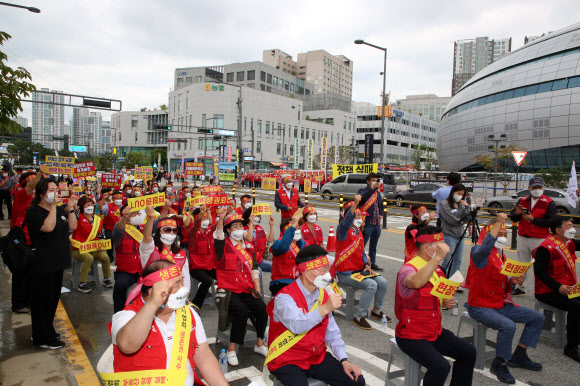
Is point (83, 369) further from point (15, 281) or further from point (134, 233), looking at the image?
point (15, 281)

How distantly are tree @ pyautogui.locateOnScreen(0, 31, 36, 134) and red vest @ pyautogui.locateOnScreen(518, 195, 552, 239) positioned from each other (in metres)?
8.06

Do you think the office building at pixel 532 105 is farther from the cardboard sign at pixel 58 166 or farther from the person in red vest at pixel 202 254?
the person in red vest at pixel 202 254

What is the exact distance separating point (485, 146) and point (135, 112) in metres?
77.7

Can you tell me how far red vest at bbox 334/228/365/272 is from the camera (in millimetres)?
5875

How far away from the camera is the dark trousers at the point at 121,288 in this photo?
5.11m

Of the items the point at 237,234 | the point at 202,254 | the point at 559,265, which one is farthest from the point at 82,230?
the point at 559,265

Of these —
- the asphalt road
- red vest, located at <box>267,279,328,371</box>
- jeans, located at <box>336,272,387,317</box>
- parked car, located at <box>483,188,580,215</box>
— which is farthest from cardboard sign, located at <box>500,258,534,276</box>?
parked car, located at <box>483,188,580,215</box>

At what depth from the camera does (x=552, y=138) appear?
52156 millimetres

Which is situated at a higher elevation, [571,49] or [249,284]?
[571,49]

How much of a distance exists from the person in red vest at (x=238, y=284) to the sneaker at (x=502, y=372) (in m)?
2.57

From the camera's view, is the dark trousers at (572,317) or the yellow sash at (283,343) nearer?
the yellow sash at (283,343)

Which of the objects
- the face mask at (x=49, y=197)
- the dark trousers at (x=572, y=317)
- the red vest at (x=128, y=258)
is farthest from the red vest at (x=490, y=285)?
the face mask at (x=49, y=197)

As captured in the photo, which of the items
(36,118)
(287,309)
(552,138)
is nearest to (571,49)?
(552,138)

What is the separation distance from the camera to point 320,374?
309cm
